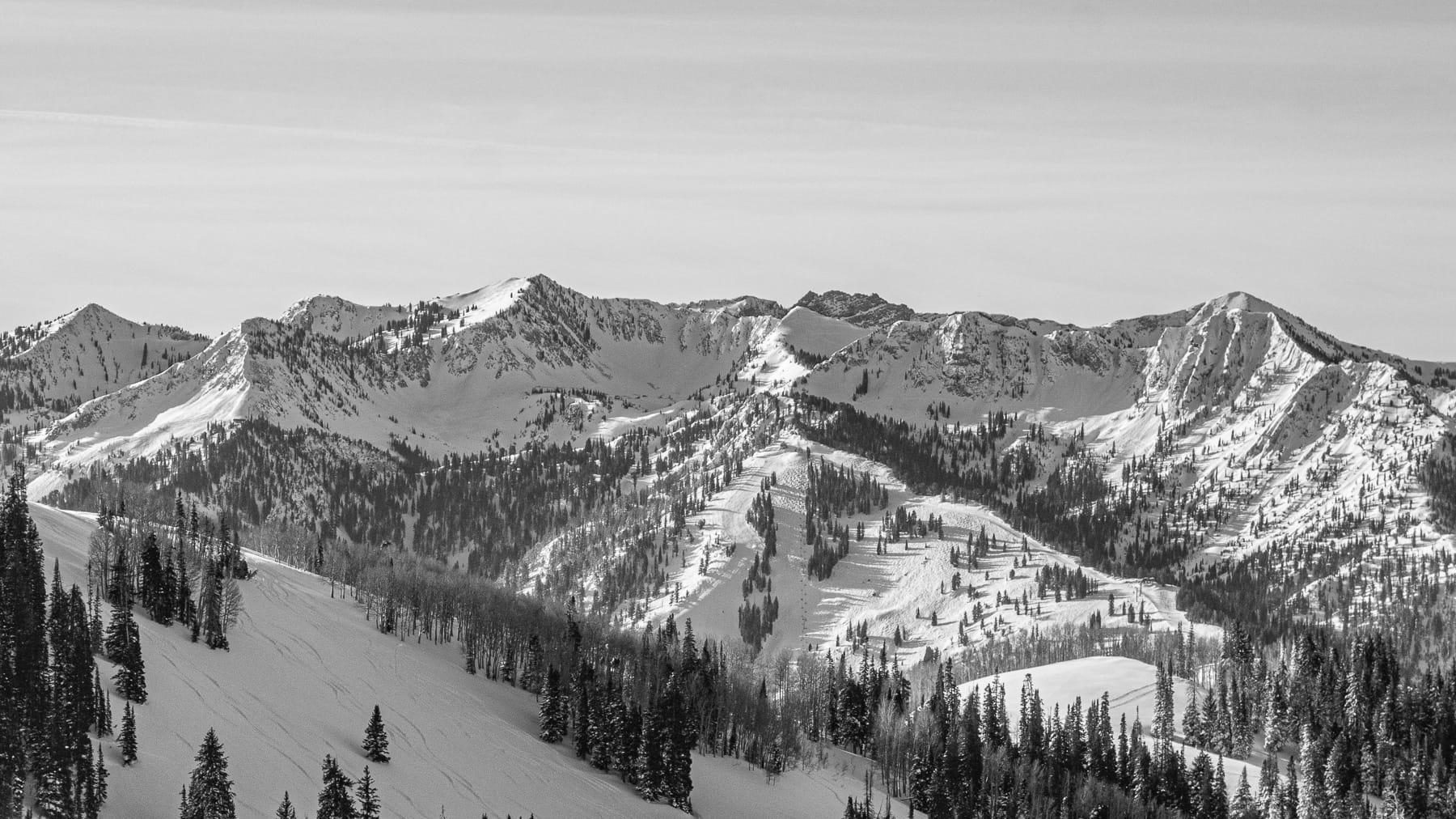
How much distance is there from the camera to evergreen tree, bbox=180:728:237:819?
11625cm

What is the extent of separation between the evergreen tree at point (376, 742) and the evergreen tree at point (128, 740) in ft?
101

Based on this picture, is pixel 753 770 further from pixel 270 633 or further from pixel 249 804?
pixel 249 804

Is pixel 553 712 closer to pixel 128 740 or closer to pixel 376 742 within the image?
pixel 376 742

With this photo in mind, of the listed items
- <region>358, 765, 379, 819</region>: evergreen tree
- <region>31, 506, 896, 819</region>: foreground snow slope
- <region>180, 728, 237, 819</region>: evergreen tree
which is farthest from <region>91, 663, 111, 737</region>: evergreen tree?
<region>358, 765, 379, 819</region>: evergreen tree

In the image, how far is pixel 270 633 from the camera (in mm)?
187375

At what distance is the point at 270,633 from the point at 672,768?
5425cm

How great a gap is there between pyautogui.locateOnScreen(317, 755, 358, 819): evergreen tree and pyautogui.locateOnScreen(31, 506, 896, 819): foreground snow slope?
6224 mm

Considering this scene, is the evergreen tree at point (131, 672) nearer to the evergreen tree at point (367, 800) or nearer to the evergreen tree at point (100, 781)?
the evergreen tree at point (100, 781)

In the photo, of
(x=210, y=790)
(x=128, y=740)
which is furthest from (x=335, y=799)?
(x=128, y=740)

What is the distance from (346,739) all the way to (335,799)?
3327 cm

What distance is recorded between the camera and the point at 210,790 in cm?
11744

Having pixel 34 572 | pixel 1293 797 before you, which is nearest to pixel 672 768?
pixel 34 572

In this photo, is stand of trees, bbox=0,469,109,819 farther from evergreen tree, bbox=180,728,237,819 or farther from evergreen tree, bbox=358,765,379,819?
evergreen tree, bbox=358,765,379,819

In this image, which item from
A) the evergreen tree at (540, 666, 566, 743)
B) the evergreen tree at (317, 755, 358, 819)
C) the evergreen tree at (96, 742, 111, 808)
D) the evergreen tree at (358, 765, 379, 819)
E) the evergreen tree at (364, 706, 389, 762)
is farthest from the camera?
the evergreen tree at (540, 666, 566, 743)
